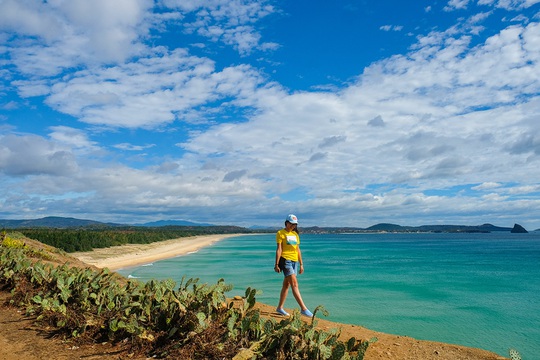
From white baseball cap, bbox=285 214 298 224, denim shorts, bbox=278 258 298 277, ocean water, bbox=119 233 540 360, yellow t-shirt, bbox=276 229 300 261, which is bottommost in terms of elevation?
ocean water, bbox=119 233 540 360

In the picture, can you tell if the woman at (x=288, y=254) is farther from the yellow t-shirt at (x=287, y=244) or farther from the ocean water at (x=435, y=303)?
the ocean water at (x=435, y=303)

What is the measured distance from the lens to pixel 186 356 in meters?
4.62

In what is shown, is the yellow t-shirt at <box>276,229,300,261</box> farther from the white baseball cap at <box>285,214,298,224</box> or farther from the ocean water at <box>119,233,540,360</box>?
the ocean water at <box>119,233,540,360</box>

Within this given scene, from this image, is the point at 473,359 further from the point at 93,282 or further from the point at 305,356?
the point at 93,282

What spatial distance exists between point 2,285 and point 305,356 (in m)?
7.32

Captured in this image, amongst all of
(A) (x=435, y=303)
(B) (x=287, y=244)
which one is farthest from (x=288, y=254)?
(A) (x=435, y=303)

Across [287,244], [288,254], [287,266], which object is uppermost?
[287,244]

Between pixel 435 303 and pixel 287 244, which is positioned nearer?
pixel 287 244

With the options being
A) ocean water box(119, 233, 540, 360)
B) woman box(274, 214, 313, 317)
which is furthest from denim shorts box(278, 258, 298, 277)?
ocean water box(119, 233, 540, 360)

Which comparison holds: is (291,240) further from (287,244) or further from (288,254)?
(288,254)

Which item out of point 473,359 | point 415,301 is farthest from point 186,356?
point 415,301

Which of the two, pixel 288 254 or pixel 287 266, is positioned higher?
pixel 288 254

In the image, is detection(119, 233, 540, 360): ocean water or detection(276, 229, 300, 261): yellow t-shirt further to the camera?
detection(119, 233, 540, 360): ocean water

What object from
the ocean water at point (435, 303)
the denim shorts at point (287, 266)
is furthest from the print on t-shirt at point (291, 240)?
the ocean water at point (435, 303)
